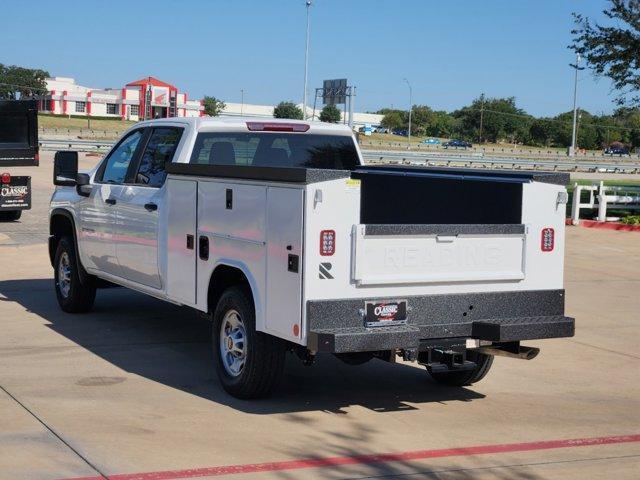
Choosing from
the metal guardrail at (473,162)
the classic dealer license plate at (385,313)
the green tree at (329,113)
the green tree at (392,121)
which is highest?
the green tree at (392,121)

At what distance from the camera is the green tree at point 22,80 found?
5484 inches

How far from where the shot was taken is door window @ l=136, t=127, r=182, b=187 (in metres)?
9.05

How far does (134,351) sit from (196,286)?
1.56 m

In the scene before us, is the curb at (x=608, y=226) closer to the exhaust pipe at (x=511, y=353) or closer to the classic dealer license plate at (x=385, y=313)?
the exhaust pipe at (x=511, y=353)

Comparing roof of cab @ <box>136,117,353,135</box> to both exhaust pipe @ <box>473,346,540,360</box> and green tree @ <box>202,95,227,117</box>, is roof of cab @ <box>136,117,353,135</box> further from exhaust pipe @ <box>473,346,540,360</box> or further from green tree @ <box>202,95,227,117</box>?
green tree @ <box>202,95,227,117</box>

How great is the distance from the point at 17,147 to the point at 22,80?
134 metres

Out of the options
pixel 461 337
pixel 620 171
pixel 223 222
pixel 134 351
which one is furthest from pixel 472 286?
pixel 620 171

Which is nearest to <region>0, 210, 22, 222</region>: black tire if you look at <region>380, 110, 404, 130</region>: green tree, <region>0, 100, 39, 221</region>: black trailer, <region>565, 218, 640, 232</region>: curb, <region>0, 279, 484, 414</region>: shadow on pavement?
<region>0, 100, 39, 221</region>: black trailer

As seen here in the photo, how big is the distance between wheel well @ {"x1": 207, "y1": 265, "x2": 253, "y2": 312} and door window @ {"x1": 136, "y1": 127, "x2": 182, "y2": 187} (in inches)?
56.4

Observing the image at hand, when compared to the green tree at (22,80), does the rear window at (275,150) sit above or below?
below

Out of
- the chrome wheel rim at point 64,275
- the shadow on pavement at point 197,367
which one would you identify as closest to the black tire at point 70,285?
the chrome wheel rim at point 64,275

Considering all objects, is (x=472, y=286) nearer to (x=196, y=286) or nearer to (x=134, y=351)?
(x=196, y=286)

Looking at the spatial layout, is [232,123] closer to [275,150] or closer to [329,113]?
[275,150]

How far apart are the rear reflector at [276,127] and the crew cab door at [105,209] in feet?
3.92
